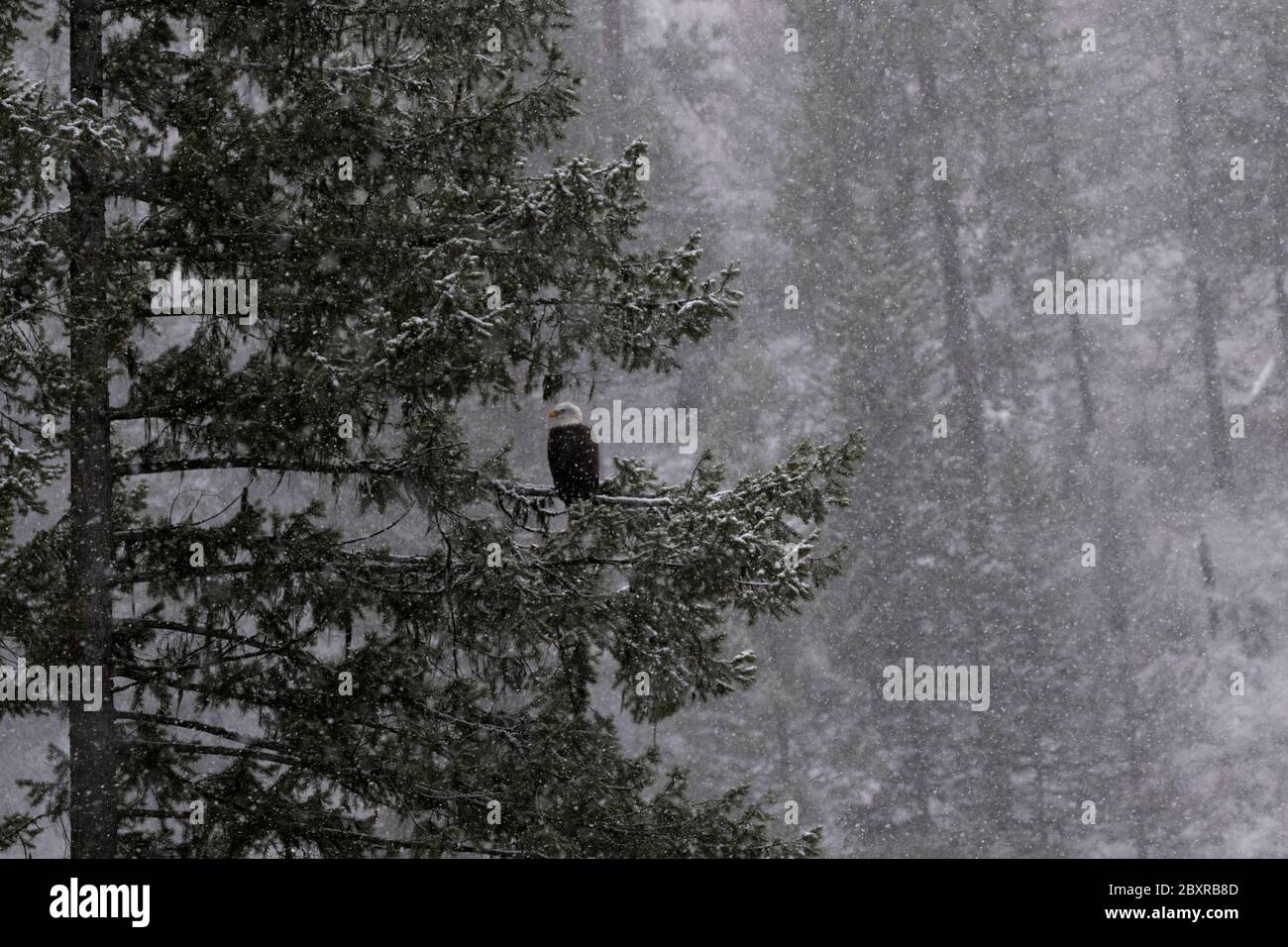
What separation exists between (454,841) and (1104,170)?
1294 inches

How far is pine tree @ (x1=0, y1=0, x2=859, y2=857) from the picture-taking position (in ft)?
24.0

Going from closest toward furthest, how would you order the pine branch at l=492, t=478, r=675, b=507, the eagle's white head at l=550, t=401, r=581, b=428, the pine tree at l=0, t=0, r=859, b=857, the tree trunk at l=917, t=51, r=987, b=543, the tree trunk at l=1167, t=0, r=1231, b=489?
1. the pine tree at l=0, t=0, r=859, b=857
2. the pine branch at l=492, t=478, r=675, b=507
3. the eagle's white head at l=550, t=401, r=581, b=428
4. the tree trunk at l=917, t=51, r=987, b=543
5. the tree trunk at l=1167, t=0, r=1231, b=489

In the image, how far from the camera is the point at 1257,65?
117 ft

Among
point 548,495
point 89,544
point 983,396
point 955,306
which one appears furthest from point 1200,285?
point 89,544

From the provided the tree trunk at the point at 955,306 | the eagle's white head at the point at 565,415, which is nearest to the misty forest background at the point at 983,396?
the tree trunk at the point at 955,306

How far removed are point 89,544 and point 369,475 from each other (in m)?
1.46

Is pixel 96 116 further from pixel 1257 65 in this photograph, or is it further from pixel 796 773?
pixel 1257 65

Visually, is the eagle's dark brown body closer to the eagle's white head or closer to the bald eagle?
the bald eagle

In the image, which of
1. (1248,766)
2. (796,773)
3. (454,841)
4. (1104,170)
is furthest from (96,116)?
(1104,170)

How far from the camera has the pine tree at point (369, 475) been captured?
7.31 metres

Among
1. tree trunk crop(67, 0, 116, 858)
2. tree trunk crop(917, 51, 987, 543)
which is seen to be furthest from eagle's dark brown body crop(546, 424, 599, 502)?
tree trunk crop(917, 51, 987, 543)

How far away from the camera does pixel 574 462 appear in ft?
27.7

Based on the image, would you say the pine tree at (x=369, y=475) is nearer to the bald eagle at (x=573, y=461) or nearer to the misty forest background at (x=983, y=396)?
the bald eagle at (x=573, y=461)

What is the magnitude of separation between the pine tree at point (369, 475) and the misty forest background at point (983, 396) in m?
18.9
